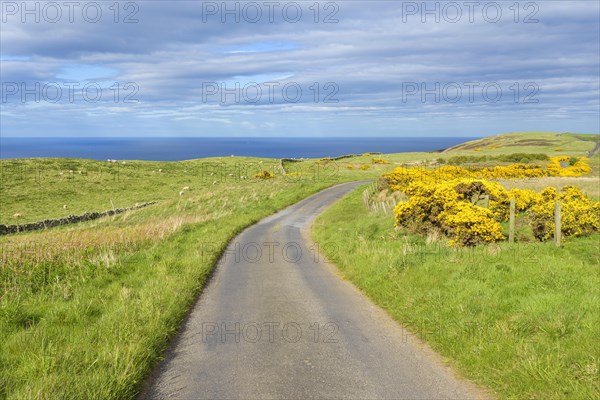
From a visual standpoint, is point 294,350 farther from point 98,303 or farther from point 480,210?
point 480,210

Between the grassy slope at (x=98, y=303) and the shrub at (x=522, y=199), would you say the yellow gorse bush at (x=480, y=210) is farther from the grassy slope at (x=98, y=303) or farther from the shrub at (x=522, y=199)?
the grassy slope at (x=98, y=303)

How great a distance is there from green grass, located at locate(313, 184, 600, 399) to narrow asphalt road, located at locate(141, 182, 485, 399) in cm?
53

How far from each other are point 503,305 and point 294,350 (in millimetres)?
4690

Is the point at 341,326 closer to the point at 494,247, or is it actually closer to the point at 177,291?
the point at 177,291

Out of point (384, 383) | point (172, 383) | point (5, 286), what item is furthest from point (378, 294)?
point (5, 286)

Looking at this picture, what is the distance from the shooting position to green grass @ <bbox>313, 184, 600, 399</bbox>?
7355 mm

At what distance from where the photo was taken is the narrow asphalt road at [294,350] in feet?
24.2

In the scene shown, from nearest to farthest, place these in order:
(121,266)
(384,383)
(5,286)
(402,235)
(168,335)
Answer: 1. (384,383)
2. (168,335)
3. (5,286)
4. (121,266)
5. (402,235)

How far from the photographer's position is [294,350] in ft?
29.6

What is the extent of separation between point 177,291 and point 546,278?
9371mm

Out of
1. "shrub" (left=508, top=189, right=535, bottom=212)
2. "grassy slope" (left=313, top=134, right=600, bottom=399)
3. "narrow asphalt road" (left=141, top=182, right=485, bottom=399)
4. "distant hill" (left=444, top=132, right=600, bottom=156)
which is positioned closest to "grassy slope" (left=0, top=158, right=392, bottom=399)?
"narrow asphalt road" (left=141, top=182, right=485, bottom=399)

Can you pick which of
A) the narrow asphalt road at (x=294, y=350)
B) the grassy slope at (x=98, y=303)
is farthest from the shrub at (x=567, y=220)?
the grassy slope at (x=98, y=303)

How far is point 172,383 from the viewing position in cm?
760

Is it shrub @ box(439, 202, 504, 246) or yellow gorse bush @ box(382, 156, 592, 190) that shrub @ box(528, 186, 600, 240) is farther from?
yellow gorse bush @ box(382, 156, 592, 190)
